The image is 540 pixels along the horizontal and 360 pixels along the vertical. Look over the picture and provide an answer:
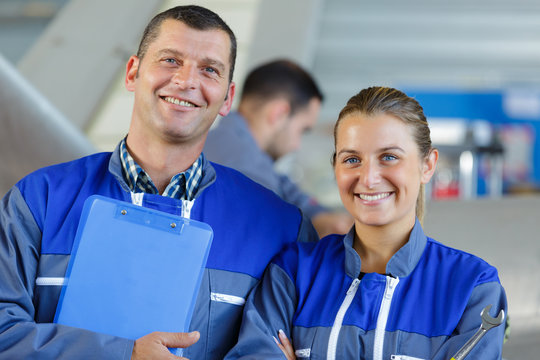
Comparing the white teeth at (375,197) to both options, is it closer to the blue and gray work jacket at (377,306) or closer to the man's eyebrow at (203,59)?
the blue and gray work jacket at (377,306)

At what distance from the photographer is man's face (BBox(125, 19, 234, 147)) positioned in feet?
4.64

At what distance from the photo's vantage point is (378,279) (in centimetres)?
132

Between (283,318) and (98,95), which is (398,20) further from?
(283,318)

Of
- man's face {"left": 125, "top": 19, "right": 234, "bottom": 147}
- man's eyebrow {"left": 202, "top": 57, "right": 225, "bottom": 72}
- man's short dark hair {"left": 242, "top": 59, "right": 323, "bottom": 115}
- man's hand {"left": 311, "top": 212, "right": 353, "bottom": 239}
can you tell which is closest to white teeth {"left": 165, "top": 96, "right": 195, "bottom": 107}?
man's face {"left": 125, "top": 19, "right": 234, "bottom": 147}

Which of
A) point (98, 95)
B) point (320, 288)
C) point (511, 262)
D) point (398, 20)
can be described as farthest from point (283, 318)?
point (398, 20)

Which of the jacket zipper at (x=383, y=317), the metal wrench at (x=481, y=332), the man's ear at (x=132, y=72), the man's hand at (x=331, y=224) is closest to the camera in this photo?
the metal wrench at (x=481, y=332)

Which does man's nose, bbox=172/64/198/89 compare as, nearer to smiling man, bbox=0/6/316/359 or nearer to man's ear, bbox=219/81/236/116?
smiling man, bbox=0/6/316/359

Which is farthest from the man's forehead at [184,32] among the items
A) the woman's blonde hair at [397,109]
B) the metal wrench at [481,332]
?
the metal wrench at [481,332]

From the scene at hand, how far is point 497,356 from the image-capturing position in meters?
1.20

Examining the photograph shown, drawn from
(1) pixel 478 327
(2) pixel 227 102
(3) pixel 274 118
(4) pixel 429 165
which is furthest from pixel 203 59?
(3) pixel 274 118

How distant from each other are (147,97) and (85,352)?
55 cm

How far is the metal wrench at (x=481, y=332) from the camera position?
1.16 metres

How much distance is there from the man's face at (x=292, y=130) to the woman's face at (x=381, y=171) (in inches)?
56.8

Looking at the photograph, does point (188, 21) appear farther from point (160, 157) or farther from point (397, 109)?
point (397, 109)
